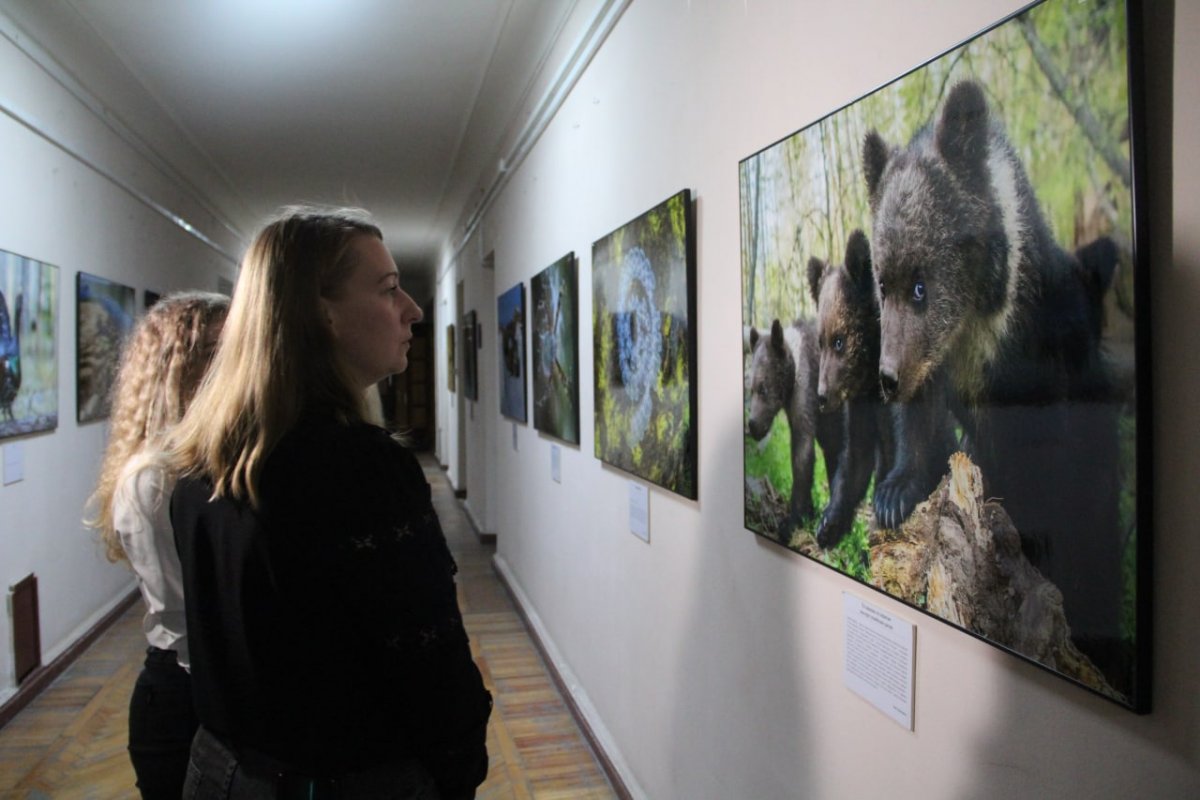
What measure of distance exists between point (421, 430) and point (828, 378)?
1911 centimetres

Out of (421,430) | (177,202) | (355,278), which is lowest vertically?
(421,430)

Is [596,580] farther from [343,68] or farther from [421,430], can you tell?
[421,430]

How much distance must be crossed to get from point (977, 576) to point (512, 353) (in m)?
5.17

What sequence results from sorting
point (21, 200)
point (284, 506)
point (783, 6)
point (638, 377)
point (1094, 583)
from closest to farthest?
point (1094, 583) → point (284, 506) → point (783, 6) → point (638, 377) → point (21, 200)

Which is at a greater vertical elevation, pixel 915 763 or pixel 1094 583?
pixel 1094 583

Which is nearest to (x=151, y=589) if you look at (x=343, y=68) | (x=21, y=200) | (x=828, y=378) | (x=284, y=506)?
(x=284, y=506)

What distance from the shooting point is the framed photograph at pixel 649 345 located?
2570mm

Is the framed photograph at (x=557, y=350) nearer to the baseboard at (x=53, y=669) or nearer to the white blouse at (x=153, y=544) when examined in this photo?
the white blouse at (x=153, y=544)

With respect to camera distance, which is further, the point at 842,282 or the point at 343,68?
the point at 343,68

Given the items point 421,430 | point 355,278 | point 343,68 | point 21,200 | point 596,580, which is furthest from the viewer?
point 421,430

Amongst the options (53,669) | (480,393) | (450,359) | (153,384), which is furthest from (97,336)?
(450,359)

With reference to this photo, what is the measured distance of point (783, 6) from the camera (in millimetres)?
1912

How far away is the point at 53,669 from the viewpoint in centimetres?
498

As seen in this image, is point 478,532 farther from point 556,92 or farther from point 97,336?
point 556,92
